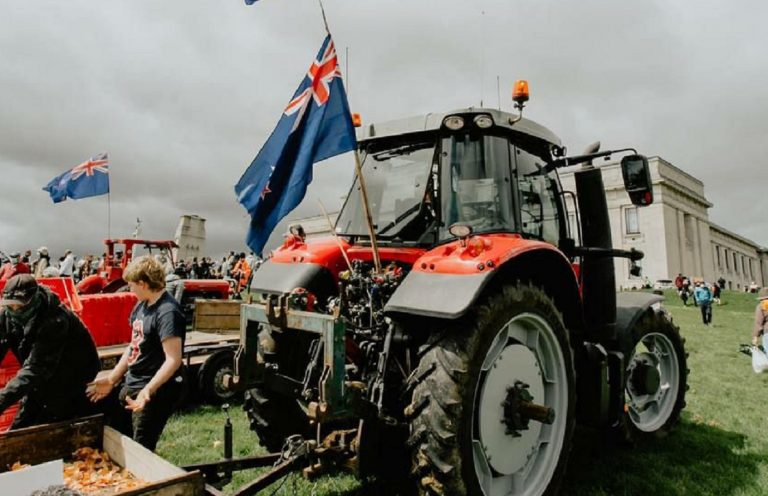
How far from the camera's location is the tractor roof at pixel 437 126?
145 inches

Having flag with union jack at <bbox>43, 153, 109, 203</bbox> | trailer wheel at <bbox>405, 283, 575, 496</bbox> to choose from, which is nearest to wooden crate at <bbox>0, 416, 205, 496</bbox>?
trailer wheel at <bbox>405, 283, 575, 496</bbox>

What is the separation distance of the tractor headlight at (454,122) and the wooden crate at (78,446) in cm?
276

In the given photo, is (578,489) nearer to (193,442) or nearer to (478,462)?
(478,462)

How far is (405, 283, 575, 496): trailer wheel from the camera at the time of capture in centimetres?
271

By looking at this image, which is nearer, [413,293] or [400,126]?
[413,293]

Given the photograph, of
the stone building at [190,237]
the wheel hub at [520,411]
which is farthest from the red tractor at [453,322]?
the stone building at [190,237]

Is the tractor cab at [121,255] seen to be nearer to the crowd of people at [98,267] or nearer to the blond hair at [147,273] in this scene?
the crowd of people at [98,267]

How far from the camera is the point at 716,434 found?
521cm

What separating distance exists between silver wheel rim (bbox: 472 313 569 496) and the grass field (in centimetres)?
58

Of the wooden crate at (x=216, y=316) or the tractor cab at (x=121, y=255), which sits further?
the tractor cab at (x=121, y=255)

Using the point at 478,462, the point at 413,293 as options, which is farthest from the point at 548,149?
the point at 478,462

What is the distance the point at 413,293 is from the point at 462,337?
0.38 m

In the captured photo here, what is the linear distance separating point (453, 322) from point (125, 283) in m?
12.8

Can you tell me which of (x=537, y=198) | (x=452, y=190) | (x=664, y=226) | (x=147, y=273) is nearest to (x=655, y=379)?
(x=537, y=198)
